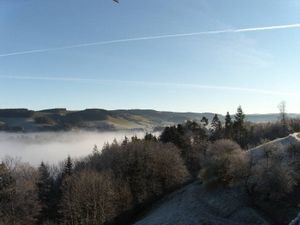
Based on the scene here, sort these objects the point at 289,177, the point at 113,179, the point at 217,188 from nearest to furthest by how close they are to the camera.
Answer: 1. the point at 289,177
2. the point at 217,188
3. the point at 113,179

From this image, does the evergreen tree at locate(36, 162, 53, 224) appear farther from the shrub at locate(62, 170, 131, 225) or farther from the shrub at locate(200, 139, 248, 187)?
the shrub at locate(200, 139, 248, 187)

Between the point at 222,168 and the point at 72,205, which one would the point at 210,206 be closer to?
the point at 222,168

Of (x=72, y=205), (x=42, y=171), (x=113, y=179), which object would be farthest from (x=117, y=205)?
(x=42, y=171)

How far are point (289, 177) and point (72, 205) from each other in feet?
124

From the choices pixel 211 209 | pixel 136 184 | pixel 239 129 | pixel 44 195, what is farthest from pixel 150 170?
pixel 239 129

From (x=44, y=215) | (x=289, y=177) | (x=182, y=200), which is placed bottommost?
(x=44, y=215)

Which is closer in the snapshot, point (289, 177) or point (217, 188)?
point (289, 177)

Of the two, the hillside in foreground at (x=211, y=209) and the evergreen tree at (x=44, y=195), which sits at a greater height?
the hillside in foreground at (x=211, y=209)

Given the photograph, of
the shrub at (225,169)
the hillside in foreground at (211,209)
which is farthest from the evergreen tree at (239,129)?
the shrub at (225,169)

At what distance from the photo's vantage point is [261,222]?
59781 millimetres

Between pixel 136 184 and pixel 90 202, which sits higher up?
pixel 136 184

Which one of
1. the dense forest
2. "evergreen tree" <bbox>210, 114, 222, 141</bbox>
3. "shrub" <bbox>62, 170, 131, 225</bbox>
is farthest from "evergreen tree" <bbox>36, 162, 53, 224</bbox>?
"evergreen tree" <bbox>210, 114, 222, 141</bbox>

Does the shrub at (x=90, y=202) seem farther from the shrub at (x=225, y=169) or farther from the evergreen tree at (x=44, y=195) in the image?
the shrub at (x=225, y=169)

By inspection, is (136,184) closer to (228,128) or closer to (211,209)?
(211,209)
